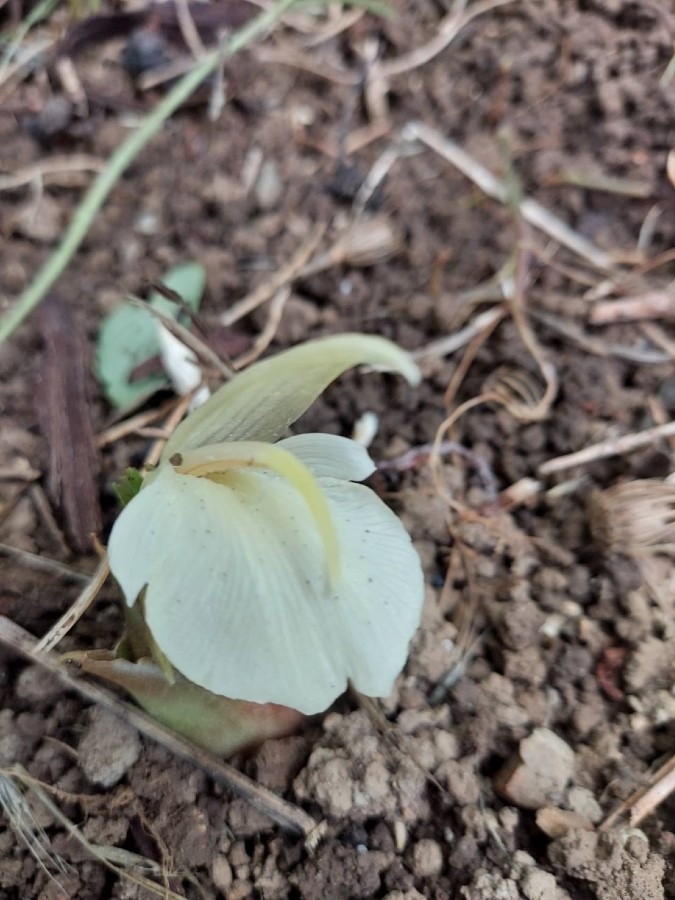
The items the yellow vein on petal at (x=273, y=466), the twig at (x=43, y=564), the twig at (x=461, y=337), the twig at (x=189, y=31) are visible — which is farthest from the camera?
the twig at (x=189, y=31)

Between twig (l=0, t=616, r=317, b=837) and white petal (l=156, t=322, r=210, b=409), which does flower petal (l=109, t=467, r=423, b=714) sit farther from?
white petal (l=156, t=322, r=210, b=409)

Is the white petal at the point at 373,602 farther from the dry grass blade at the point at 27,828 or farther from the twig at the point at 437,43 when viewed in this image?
the twig at the point at 437,43

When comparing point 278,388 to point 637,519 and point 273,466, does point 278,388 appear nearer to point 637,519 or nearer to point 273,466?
point 273,466

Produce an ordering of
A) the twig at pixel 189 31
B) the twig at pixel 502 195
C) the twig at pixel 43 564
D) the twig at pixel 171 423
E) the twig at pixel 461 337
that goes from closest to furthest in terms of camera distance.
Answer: the twig at pixel 43 564, the twig at pixel 171 423, the twig at pixel 461 337, the twig at pixel 502 195, the twig at pixel 189 31

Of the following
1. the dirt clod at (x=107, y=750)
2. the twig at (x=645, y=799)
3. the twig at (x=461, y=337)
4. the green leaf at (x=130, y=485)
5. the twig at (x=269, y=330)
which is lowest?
the twig at (x=645, y=799)

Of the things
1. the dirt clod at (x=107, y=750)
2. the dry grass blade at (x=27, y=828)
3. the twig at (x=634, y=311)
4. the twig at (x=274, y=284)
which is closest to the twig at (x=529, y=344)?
the twig at (x=634, y=311)

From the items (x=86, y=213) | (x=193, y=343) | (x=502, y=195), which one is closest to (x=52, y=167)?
(x=86, y=213)

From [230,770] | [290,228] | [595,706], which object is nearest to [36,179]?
[290,228]

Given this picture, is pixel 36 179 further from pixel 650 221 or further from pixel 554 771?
pixel 554 771
